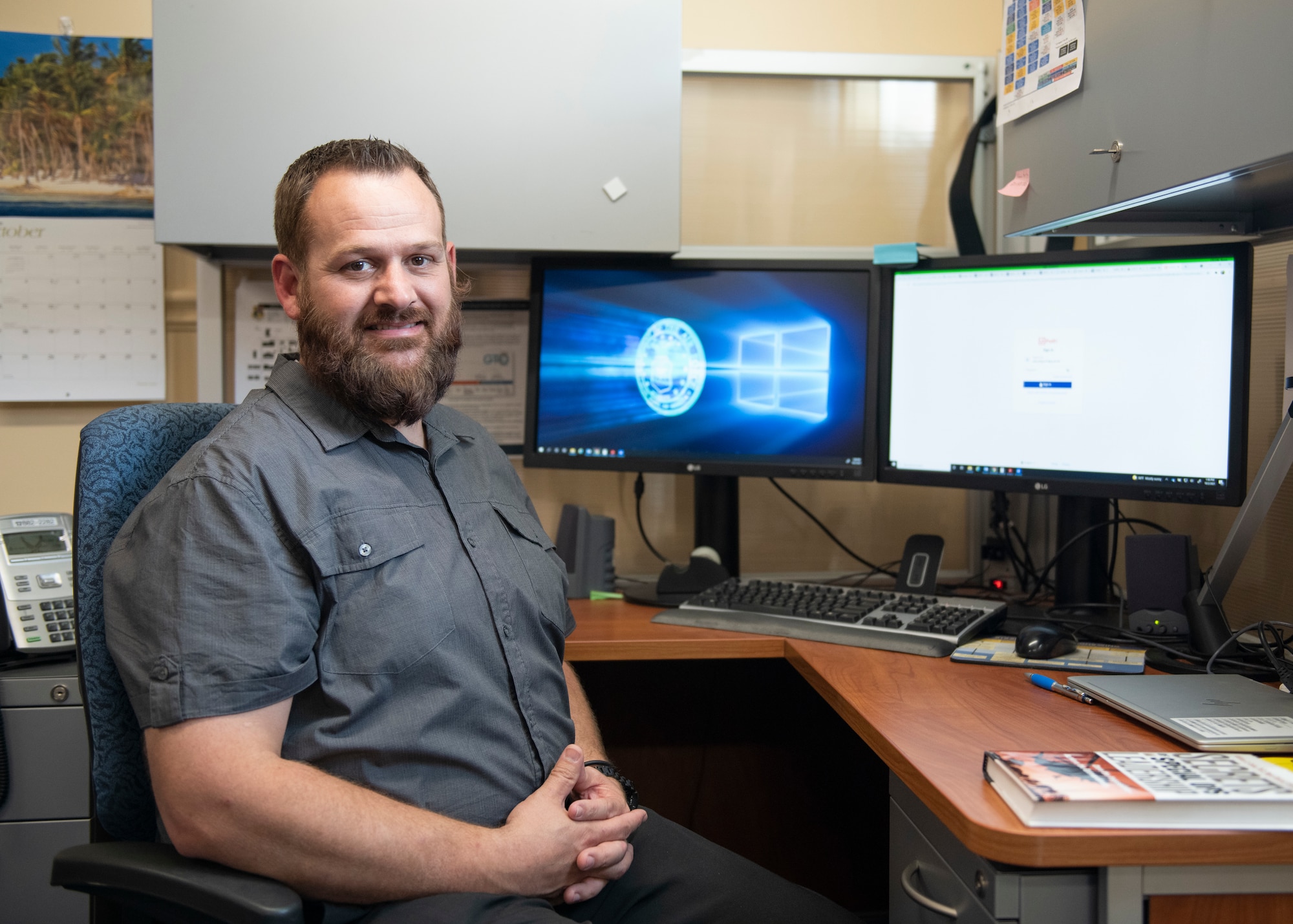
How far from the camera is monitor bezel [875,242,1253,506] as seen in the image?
121 cm

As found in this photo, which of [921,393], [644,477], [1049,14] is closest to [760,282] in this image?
[921,393]

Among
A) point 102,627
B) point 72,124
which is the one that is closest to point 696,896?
point 102,627

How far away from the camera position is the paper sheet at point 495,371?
1.77 meters

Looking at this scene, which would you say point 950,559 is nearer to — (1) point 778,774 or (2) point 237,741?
(1) point 778,774

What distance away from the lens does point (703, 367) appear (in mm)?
1595

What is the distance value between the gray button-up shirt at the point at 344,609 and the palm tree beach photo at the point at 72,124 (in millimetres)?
883

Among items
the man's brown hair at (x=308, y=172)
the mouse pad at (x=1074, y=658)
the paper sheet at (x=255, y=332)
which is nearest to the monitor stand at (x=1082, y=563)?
the mouse pad at (x=1074, y=658)

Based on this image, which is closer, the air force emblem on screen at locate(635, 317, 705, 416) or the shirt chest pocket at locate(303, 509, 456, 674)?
the shirt chest pocket at locate(303, 509, 456, 674)

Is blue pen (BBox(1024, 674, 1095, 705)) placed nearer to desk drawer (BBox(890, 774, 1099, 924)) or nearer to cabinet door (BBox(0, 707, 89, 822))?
desk drawer (BBox(890, 774, 1099, 924))

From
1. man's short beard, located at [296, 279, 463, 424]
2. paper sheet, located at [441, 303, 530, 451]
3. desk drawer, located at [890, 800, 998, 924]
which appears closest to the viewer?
desk drawer, located at [890, 800, 998, 924]

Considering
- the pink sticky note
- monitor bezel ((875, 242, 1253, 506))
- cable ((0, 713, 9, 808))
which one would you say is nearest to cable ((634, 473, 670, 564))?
monitor bezel ((875, 242, 1253, 506))

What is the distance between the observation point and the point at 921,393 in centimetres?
148

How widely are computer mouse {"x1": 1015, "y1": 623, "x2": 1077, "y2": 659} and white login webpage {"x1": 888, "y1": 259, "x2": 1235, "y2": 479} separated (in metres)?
0.29

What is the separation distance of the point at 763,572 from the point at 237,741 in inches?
47.0
